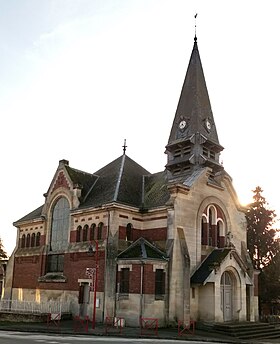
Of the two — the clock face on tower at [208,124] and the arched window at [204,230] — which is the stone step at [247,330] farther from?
the clock face on tower at [208,124]

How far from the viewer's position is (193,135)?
35.7m

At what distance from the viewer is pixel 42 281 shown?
35312 millimetres

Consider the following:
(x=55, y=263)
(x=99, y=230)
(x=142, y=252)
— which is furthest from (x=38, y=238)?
(x=142, y=252)

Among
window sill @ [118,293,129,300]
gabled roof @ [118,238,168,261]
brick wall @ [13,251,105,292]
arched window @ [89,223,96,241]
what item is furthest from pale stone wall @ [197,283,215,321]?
arched window @ [89,223,96,241]

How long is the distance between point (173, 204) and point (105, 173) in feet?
32.8

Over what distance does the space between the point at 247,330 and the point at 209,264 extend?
16.8ft

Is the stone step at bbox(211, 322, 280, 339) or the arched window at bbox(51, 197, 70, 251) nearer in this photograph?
the stone step at bbox(211, 322, 280, 339)

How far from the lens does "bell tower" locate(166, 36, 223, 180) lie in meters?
35.3

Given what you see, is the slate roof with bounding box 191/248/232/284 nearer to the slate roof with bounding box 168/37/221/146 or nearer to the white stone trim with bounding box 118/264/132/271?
the white stone trim with bounding box 118/264/132/271

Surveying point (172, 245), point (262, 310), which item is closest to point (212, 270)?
point (172, 245)

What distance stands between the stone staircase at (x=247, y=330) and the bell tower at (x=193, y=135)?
12534 mm

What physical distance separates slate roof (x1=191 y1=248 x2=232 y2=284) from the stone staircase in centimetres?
328

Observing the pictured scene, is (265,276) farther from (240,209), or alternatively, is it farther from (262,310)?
(240,209)

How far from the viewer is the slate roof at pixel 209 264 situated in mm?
28984
